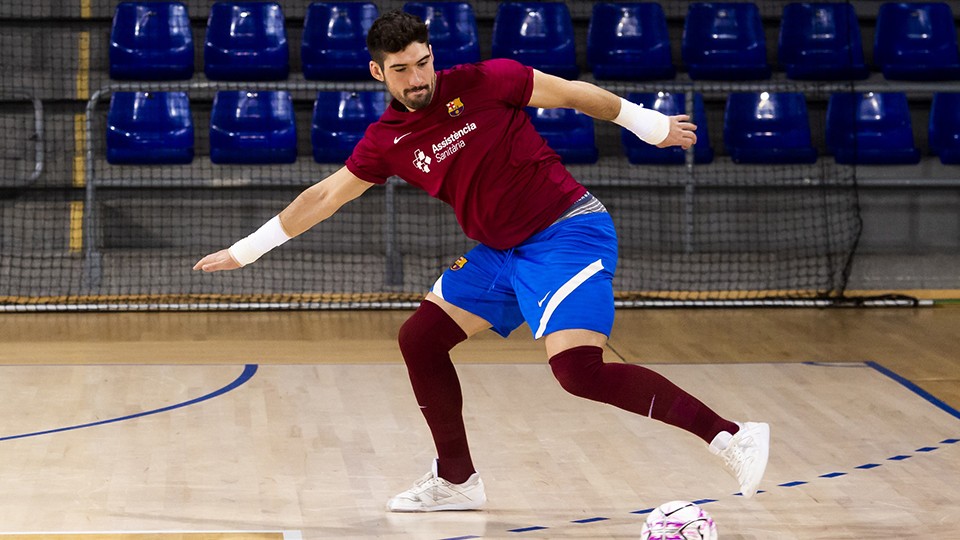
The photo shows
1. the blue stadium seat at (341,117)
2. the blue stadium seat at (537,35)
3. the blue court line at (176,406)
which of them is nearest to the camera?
the blue court line at (176,406)

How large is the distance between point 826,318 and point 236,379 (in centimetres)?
369

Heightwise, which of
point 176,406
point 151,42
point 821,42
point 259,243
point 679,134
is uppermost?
point 679,134

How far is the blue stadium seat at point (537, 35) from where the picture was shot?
920 cm

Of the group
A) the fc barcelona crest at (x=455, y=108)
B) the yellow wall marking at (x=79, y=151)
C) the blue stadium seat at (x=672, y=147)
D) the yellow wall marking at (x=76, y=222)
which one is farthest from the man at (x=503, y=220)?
the yellow wall marking at (x=79, y=151)

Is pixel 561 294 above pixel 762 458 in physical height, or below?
above

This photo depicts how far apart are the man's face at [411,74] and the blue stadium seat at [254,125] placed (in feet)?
16.1

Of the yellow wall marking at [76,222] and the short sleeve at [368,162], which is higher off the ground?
the short sleeve at [368,162]

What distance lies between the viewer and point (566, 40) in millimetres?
9297

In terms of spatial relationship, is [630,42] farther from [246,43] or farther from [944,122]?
[246,43]

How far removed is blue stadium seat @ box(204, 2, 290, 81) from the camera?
9.03 meters

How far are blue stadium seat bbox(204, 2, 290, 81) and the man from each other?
5045mm

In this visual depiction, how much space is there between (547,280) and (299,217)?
815 mm

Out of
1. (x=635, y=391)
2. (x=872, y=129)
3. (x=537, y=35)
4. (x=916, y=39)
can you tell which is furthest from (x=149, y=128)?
(x=635, y=391)

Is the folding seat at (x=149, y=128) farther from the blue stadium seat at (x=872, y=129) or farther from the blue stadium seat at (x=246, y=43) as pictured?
the blue stadium seat at (x=872, y=129)
